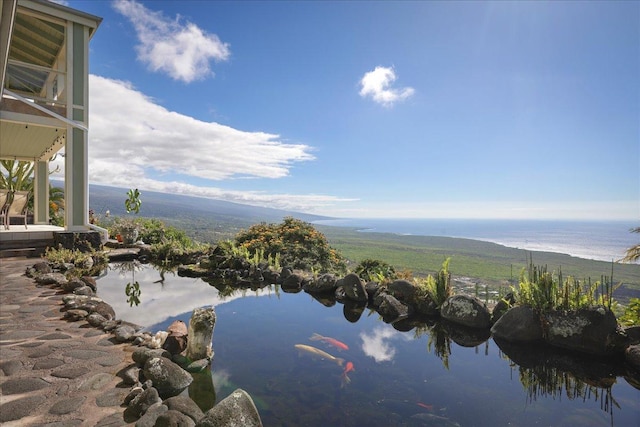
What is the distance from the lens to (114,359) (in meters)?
3.34

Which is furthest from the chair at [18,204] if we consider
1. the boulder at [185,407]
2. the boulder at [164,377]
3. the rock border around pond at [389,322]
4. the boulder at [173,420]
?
the boulder at [173,420]

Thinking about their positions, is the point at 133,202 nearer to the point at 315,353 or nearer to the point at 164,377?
the point at 315,353

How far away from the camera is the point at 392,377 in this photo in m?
3.80

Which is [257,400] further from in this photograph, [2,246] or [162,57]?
[162,57]

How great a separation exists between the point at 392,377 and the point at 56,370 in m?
3.48

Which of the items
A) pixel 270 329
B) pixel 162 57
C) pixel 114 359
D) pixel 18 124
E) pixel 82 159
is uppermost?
pixel 162 57

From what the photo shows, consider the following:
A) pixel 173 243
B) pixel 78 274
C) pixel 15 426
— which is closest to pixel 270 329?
pixel 15 426

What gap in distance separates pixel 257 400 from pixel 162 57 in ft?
36.3

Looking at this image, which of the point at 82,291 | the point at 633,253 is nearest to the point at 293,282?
the point at 82,291

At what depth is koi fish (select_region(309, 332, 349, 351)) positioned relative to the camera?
185 inches

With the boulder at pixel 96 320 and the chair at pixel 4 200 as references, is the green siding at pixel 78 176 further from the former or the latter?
the boulder at pixel 96 320

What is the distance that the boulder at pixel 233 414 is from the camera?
224 cm

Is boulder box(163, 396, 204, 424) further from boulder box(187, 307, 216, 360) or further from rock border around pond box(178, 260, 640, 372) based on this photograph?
rock border around pond box(178, 260, 640, 372)

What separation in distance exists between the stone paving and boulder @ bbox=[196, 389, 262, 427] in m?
0.66
